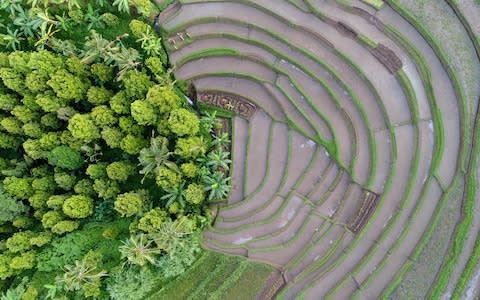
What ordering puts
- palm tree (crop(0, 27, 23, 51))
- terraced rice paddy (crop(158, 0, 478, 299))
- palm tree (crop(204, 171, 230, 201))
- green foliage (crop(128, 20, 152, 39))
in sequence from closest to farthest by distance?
1. palm tree (crop(204, 171, 230, 201))
2. green foliage (crop(128, 20, 152, 39))
3. terraced rice paddy (crop(158, 0, 478, 299))
4. palm tree (crop(0, 27, 23, 51))

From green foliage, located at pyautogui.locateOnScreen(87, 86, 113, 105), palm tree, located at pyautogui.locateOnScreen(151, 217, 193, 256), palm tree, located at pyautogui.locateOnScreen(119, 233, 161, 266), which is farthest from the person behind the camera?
green foliage, located at pyautogui.locateOnScreen(87, 86, 113, 105)

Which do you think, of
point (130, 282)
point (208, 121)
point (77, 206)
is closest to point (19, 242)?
point (77, 206)

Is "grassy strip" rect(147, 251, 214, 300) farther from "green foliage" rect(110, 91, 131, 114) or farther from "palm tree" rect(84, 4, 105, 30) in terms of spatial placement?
"palm tree" rect(84, 4, 105, 30)

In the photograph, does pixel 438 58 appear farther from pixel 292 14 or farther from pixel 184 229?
pixel 184 229

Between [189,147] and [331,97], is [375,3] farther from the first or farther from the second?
[189,147]

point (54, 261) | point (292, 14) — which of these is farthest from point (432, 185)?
point (54, 261)

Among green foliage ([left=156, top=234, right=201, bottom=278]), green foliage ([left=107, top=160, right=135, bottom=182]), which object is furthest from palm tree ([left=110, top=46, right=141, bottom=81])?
green foliage ([left=156, top=234, right=201, bottom=278])
